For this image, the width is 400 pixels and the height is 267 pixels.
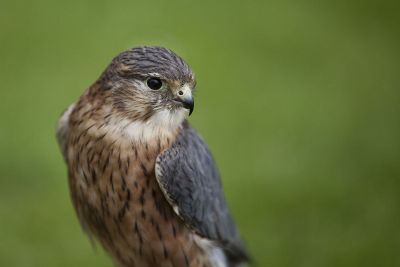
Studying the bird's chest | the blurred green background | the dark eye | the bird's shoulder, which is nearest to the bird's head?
the dark eye

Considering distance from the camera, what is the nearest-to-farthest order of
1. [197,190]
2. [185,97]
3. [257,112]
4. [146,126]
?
[185,97]
[146,126]
[197,190]
[257,112]

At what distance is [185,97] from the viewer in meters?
3.89

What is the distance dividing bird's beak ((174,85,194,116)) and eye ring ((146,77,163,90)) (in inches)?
3.8

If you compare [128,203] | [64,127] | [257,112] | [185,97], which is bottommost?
[128,203]

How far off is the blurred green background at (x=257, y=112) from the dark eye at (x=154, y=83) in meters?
2.32

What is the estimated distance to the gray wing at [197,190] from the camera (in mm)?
4055

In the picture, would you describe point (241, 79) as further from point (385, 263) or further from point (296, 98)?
point (385, 263)

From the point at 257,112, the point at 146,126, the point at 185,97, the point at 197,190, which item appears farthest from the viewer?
the point at 257,112

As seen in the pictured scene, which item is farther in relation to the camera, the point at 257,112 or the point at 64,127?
the point at 257,112

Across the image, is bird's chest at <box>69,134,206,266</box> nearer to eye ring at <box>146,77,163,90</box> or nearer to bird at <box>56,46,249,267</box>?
bird at <box>56,46,249,267</box>

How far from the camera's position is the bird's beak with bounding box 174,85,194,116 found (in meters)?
3.88

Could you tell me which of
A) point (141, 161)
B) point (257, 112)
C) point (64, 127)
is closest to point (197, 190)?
point (141, 161)

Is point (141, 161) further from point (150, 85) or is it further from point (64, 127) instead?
point (64, 127)

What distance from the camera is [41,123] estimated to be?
23.2 ft
